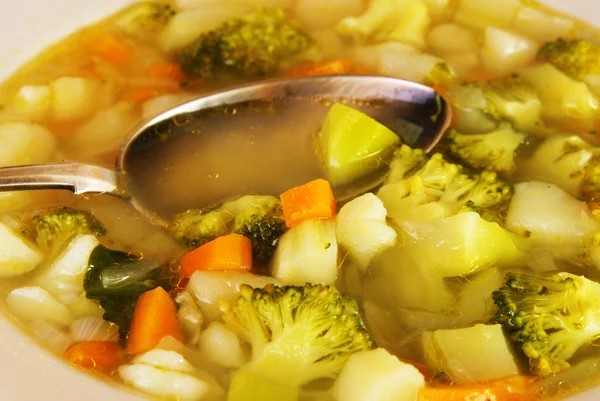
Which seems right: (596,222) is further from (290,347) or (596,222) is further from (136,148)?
(136,148)

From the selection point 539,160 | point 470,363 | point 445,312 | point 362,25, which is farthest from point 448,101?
point 470,363

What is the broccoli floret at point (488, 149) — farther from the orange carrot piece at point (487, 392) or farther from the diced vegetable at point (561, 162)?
the orange carrot piece at point (487, 392)

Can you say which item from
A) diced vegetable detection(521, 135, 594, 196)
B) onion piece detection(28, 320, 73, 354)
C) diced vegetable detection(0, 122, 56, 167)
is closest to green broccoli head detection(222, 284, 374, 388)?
onion piece detection(28, 320, 73, 354)

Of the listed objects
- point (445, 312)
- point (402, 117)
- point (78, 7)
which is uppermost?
point (78, 7)

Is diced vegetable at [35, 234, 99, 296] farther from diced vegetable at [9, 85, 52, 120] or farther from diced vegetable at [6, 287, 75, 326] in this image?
diced vegetable at [9, 85, 52, 120]

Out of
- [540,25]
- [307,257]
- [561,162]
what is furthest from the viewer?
[540,25]

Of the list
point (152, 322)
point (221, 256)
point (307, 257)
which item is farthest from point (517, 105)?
point (152, 322)

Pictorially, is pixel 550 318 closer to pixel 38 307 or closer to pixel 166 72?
pixel 38 307
